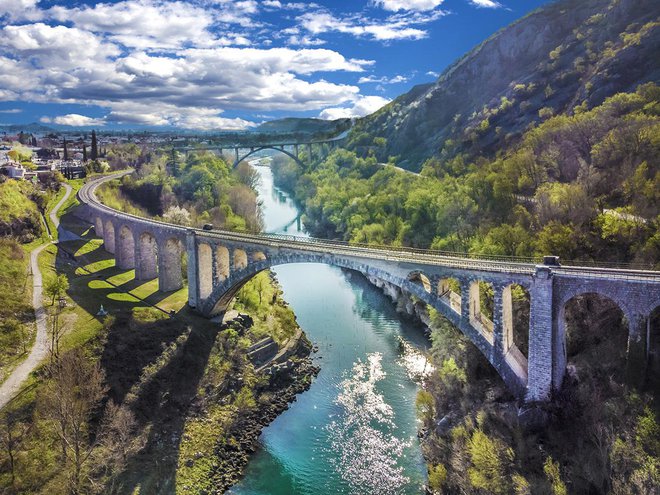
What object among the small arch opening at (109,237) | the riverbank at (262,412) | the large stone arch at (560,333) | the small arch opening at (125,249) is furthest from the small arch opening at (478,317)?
the small arch opening at (109,237)

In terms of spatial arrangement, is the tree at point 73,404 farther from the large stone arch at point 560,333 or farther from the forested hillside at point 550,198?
the forested hillside at point 550,198

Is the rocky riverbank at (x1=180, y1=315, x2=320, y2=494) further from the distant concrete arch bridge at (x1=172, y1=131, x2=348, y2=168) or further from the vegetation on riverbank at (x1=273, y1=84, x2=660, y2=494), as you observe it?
the distant concrete arch bridge at (x1=172, y1=131, x2=348, y2=168)

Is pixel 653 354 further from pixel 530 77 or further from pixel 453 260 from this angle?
pixel 530 77

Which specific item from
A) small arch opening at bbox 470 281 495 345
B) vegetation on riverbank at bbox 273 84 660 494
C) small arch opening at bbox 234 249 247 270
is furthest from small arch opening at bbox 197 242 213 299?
small arch opening at bbox 470 281 495 345

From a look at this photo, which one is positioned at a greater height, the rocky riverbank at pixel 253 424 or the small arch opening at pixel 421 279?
the small arch opening at pixel 421 279

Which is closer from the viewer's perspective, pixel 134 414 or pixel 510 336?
pixel 510 336

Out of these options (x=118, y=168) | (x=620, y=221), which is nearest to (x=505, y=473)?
(x=620, y=221)

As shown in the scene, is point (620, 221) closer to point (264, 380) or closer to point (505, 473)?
point (505, 473)
